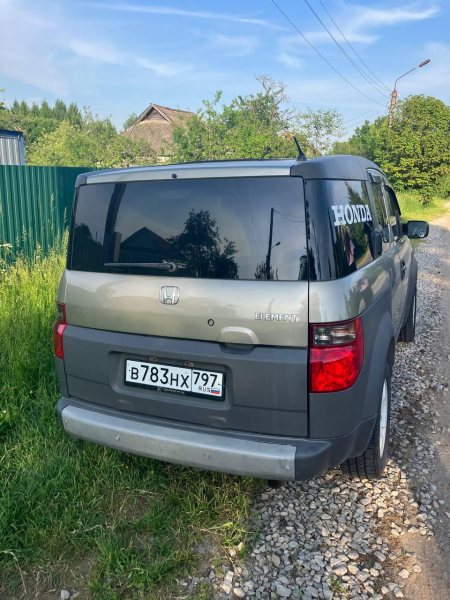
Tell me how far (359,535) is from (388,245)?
2123 mm

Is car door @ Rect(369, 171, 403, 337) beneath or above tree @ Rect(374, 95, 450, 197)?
beneath

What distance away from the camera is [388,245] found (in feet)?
12.2

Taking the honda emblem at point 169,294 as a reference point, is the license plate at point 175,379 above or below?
below

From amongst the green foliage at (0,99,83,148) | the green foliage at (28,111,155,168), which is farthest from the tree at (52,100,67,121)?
the green foliage at (28,111,155,168)

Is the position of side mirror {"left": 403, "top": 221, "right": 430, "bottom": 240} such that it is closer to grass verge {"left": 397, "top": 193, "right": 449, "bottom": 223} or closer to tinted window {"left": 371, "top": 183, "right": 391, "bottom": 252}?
tinted window {"left": 371, "top": 183, "right": 391, "bottom": 252}

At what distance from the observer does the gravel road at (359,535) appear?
7.41ft

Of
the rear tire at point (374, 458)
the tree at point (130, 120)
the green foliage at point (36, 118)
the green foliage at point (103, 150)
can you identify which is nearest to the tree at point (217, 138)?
the green foliage at point (103, 150)

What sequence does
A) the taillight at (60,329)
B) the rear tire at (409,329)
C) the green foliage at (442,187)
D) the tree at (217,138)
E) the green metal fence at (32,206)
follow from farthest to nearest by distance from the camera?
1. the green foliage at (442,187)
2. the tree at (217,138)
3. the green metal fence at (32,206)
4. the rear tire at (409,329)
5. the taillight at (60,329)

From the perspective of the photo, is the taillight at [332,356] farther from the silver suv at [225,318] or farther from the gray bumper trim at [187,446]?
the gray bumper trim at [187,446]

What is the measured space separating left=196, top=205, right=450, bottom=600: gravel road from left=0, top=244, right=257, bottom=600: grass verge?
212 mm

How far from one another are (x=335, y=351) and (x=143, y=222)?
1.19 metres

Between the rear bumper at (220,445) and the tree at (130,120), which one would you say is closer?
the rear bumper at (220,445)

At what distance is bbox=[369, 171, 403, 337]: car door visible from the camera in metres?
3.49

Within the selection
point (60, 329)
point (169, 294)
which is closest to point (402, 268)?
point (169, 294)
